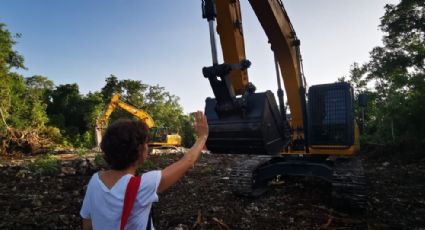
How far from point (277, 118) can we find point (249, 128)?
698 millimetres

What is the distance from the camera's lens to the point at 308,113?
6605mm

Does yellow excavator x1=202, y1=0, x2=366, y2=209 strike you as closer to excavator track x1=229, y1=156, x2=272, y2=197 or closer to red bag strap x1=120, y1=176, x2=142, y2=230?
excavator track x1=229, y1=156, x2=272, y2=197

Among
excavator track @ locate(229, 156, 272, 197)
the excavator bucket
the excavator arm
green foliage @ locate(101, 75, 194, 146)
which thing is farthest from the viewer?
green foliage @ locate(101, 75, 194, 146)

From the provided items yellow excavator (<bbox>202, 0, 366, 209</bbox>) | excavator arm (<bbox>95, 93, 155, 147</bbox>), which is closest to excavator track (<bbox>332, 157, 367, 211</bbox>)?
yellow excavator (<bbox>202, 0, 366, 209</bbox>)

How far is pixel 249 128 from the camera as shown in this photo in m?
4.25

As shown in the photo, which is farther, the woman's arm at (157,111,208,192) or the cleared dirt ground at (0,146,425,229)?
the cleared dirt ground at (0,146,425,229)

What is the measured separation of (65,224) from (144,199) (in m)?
4.02

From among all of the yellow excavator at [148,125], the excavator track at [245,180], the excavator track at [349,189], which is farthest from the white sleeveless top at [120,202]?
the yellow excavator at [148,125]

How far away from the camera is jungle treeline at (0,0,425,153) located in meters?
14.8

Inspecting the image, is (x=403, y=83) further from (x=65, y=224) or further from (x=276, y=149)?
(x=65, y=224)

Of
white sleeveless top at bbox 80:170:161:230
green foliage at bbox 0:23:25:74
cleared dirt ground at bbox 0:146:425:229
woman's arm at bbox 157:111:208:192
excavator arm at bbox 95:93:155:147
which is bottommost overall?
cleared dirt ground at bbox 0:146:425:229

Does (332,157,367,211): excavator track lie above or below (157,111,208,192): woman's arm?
below

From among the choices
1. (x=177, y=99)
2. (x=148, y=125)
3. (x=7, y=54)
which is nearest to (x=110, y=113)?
(x=148, y=125)

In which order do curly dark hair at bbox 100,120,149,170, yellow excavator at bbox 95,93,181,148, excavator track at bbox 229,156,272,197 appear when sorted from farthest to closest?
yellow excavator at bbox 95,93,181,148 < excavator track at bbox 229,156,272,197 < curly dark hair at bbox 100,120,149,170
